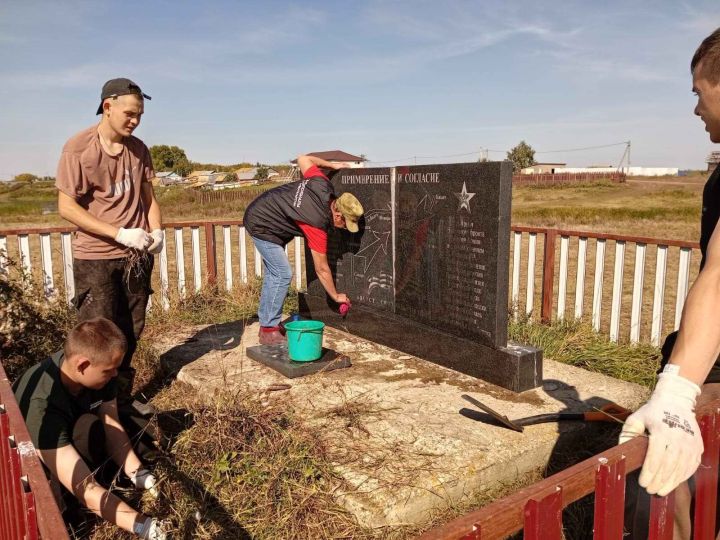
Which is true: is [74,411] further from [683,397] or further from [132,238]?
[683,397]

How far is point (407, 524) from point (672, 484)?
68.2 inches

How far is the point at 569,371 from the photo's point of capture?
16.4 ft

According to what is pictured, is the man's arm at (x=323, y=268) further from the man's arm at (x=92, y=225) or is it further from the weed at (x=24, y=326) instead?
the weed at (x=24, y=326)

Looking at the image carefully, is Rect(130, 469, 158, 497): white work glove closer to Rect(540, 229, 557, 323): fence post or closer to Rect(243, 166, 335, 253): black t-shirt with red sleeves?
Rect(243, 166, 335, 253): black t-shirt with red sleeves

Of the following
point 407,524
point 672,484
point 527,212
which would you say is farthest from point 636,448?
point 527,212

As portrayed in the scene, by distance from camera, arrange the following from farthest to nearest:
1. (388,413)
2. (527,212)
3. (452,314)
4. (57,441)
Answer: (527,212) < (452,314) < (388,413) < (57,441)

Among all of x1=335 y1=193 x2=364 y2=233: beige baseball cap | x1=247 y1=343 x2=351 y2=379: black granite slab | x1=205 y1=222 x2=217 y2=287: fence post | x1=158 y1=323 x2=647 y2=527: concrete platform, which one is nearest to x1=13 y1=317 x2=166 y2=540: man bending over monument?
x1=158 y1=323 x2=647 y2=527: concrete platform

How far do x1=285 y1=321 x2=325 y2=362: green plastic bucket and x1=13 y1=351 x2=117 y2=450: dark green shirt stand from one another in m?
1.90

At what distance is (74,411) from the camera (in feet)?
9.84

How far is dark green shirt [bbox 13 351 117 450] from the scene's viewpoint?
9.22 ft

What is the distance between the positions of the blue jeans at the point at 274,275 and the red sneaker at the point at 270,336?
13cm

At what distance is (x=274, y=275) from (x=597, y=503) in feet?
14.0

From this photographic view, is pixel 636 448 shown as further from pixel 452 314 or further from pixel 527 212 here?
pixel 527 212

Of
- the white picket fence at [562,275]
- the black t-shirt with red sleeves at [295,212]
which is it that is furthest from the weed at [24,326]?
the black t-shirt with red sleeves at [295,212]
